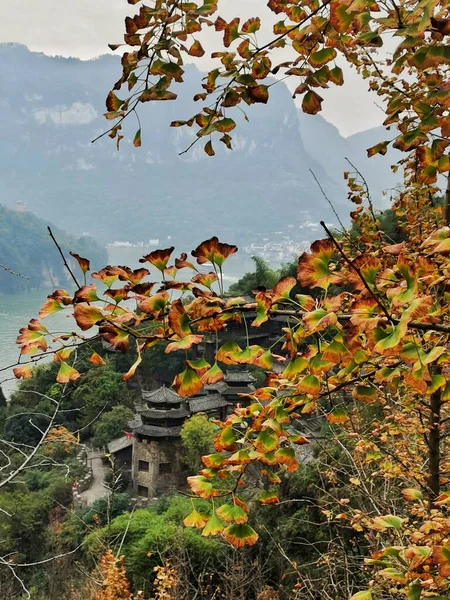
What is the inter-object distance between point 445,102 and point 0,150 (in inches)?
4841

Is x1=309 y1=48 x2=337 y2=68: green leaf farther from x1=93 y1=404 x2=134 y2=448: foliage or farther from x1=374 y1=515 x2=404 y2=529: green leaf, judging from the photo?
x1=93 y1=404 x2=134 y2=448: foliage

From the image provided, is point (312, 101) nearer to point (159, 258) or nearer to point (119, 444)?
point (159, 258)

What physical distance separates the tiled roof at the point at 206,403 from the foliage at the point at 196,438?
1968mm

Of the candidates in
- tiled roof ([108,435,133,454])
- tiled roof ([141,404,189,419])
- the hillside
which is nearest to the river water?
the hillside

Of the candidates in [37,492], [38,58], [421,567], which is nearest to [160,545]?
[37,492]

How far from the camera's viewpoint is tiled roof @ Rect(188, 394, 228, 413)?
15.1m

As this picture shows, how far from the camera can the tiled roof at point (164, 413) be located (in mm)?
14117

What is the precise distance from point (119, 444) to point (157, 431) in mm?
2495

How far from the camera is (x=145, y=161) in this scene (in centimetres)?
11500

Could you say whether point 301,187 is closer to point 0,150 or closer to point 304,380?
point 0,150

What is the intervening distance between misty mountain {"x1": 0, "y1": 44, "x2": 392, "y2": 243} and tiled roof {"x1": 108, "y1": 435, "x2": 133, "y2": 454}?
206ft

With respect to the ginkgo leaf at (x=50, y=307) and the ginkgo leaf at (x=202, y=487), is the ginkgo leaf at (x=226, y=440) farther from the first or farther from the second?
the ginkgo leaf at (x=50, y=307)

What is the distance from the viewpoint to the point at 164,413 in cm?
1419

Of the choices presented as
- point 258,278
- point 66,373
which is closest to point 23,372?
point 66,373
